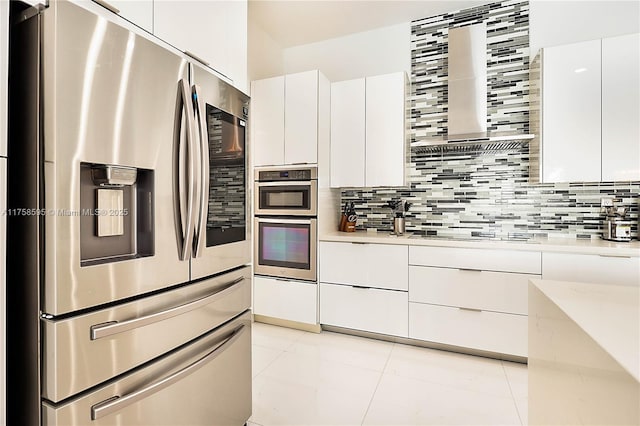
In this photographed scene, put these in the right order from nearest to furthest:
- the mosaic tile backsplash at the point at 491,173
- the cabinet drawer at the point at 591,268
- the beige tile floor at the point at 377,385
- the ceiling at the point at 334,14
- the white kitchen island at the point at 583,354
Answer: the white kitchen island at the point at 583,354 < the beige tile floor at the point at 377,385 < the cabinet drawer at the point at 591,268 < the mosaic tile backsplash at the point at 491,173 < the ceiling at the point at 334,14

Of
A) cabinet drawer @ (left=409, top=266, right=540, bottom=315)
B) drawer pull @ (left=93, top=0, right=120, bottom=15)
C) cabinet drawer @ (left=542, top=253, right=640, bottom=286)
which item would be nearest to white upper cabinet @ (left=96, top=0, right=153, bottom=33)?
drawer pull @ (left=93, top=0, right=120, bottom=15)

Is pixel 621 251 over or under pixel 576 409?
over

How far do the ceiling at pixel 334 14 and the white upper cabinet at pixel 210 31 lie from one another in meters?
1.41

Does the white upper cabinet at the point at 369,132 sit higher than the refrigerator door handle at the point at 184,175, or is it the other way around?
the white upper cabinet at the point at 369,132

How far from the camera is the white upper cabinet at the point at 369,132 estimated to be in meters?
3.00

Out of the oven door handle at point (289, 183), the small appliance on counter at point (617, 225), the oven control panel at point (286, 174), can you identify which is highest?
the oven control panel at point (286, 174)

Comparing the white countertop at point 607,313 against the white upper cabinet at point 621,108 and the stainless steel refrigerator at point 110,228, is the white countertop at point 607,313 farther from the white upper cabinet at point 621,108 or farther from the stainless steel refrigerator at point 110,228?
the white upper cabinet at point 621,108

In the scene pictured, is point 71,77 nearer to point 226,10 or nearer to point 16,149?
point 16,149

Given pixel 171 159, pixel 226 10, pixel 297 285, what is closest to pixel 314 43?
pixel 226 10

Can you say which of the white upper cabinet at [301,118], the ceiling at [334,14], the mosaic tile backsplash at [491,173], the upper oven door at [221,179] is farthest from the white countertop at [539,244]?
the ceiling at [334,14]

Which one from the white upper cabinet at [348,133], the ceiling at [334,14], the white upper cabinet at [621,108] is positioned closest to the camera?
the white upper cabinet at [621,108]

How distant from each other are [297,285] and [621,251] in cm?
238

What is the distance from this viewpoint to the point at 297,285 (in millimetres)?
3066

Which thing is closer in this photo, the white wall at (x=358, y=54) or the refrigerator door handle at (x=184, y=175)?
the refrigerator door handle at (x=184, y=175)
